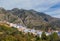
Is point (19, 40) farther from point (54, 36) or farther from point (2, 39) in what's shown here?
point (54, 36)

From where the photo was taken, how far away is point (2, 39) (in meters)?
42.9

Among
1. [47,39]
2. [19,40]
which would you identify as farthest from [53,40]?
[19,40]

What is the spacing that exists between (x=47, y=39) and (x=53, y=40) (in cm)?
189

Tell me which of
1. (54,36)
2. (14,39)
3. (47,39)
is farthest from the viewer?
(54,36)

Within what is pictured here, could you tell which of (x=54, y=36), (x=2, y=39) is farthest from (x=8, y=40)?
(x=54, y=36)

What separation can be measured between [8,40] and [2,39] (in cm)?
123

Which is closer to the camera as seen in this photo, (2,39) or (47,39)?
(2,39)

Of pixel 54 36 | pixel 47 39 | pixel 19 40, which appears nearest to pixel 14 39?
pixel 19 40

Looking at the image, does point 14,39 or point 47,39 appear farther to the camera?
point 47,39

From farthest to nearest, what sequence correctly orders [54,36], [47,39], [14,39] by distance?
[54,36] → [47,39] → [14,39]

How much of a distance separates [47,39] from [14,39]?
19.1m

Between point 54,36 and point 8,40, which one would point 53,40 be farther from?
point 8,40

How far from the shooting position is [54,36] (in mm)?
64562

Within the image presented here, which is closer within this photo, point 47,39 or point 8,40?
point 8,40
